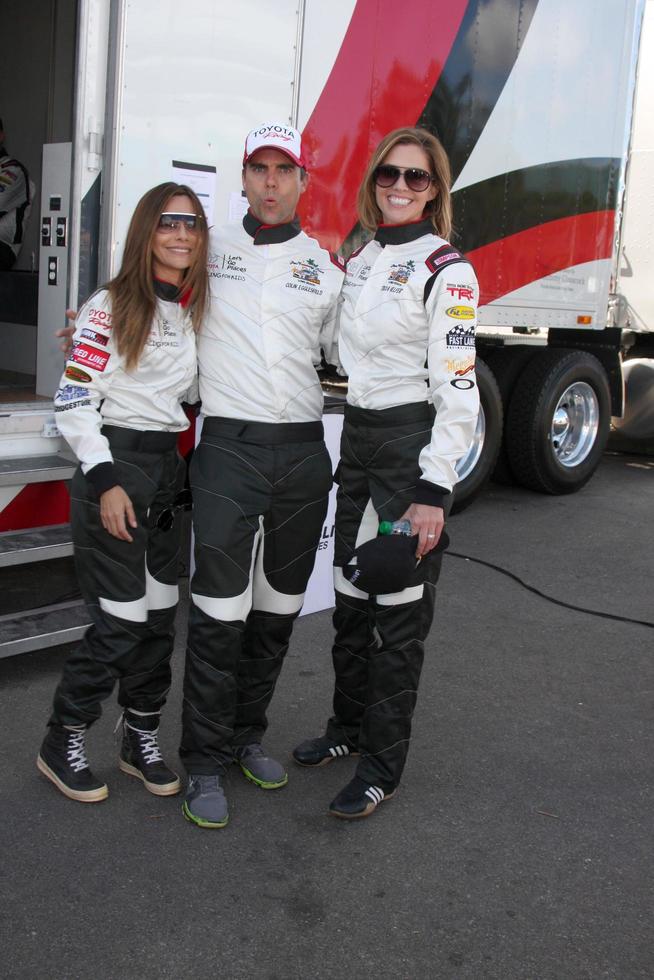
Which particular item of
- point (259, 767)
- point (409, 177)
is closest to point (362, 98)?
point (409, 177)

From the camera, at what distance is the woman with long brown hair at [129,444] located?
267cm

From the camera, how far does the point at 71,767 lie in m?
2.88

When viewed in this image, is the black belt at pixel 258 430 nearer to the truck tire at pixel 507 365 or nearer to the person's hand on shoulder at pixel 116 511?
the person's hand on shoulder at pixel 116 511

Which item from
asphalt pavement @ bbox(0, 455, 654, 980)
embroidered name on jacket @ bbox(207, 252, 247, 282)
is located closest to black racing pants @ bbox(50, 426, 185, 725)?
asphalt pavement @ bbox(0, 455, 654, 980)

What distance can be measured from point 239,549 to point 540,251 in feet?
13.5

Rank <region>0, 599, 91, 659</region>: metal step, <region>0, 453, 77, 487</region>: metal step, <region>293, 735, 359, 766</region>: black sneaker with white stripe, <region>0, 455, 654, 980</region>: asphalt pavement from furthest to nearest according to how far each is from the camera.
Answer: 1. <region>0, 453, 77, 487</region>: metal step
2. <region>0, 599, 91, 659</region>: metal step
3. <region>293, 735, 359, 766</region>: black sneaker with white stripe
4. <region>0, 455, 654, 980</region>: asphalt pavement


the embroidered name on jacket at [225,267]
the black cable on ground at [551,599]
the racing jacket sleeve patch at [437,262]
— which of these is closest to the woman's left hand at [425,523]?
the racing jacket sleeve patch at [437,262]

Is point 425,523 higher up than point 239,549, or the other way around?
point 425,523

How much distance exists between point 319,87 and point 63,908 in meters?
3.54

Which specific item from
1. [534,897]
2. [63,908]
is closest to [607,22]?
[534,897]

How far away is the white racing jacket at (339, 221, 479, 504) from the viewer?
2627 mm

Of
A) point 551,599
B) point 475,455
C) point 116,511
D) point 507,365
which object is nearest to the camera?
point 116,511

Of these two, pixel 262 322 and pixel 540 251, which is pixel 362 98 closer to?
pixel 540 251

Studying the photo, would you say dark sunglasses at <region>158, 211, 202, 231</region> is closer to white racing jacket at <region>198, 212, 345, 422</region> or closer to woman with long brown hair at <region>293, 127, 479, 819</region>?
white racing jacket at <region>198, 212, 345, 422</region>
